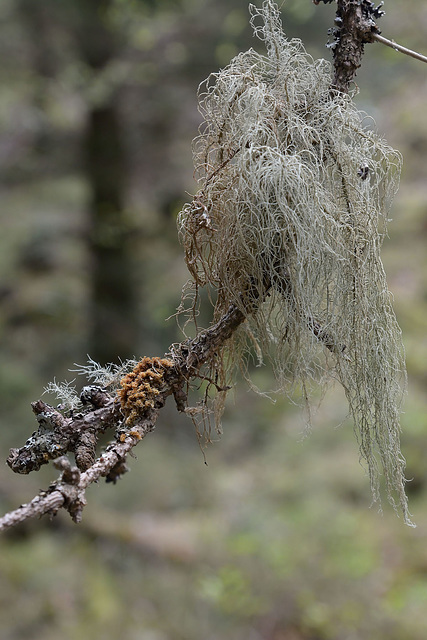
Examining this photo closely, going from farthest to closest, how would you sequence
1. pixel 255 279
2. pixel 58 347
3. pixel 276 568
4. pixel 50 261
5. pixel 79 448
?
pixel 50 261
pixel 58 347
pixel 276 568
pixel 255 279
pixel 79 448

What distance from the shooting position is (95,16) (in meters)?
3.62

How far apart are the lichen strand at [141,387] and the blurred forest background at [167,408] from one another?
7.23 ft

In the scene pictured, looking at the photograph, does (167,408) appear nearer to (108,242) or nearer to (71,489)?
(108,242)

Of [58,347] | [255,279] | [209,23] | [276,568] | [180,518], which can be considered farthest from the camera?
[58,347]

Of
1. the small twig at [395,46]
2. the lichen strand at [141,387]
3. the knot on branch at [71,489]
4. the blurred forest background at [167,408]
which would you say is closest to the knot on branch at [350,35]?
the small twig at [395,46]

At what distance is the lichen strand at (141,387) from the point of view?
94 centimetres

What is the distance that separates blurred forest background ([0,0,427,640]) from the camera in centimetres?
313

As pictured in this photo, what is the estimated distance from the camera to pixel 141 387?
951 mm

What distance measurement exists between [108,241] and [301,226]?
3.18 meters

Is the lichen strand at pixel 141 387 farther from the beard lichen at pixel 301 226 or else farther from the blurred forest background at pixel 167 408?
the blurred forest background at pixel 167 408

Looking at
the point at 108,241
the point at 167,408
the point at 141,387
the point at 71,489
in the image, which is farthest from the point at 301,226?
the point at 167,408

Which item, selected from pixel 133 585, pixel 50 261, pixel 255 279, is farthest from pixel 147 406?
pixel 50 261

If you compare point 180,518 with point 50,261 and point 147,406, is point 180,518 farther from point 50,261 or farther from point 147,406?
point 147,406

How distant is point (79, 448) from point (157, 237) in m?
3.72
